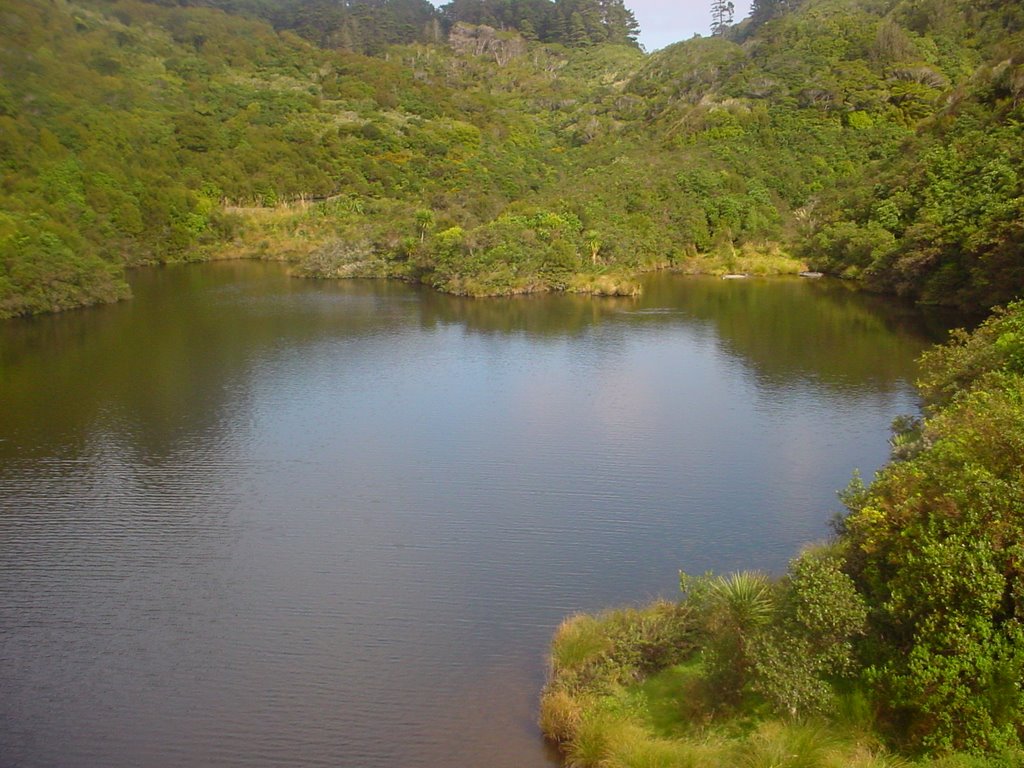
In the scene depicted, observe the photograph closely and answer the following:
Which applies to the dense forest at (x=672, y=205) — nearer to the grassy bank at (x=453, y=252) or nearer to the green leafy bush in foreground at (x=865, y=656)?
the green leafy bush in foreground at (x=865, y=656)

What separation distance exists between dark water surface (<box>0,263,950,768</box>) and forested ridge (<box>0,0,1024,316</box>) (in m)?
14.0

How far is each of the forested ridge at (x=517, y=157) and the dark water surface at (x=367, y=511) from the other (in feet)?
46.0

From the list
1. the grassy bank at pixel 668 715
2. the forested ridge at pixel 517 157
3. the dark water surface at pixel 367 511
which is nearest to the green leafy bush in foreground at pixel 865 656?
the grassy bank at pixel 668 715

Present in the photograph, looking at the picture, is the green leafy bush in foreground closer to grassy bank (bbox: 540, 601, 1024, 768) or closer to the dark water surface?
grassy bank (bbox: 540, 601, 1024, 768)

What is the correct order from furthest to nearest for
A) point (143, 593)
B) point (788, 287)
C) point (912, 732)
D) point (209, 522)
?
point (788, 287), point (209, 522), point (143, 593), point (912, 732)

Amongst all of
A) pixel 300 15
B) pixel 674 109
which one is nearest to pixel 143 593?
pixel 674 109

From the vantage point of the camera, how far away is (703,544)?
59.6 ft

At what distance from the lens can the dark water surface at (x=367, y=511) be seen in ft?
43.4

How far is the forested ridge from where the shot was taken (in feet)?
161

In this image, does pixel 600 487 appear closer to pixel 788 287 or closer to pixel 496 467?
pixel 496 467

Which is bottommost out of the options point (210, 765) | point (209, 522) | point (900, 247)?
point (210, 765)

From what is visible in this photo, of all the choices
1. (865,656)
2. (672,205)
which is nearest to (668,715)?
(865,656)

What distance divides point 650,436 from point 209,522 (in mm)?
13076

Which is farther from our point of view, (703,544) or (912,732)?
(703,544)
